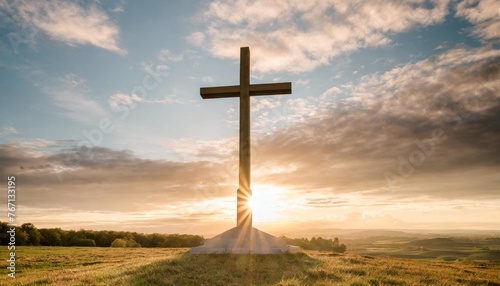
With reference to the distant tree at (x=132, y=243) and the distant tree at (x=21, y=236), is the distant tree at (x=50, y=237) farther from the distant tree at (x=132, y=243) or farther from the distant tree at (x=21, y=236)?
the distant tree at (x=132, y=243)

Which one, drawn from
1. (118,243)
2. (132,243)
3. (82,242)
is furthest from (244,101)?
(82,242)

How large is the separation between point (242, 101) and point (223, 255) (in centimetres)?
699

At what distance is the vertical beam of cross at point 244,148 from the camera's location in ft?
48.4

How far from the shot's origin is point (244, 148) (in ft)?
50.8

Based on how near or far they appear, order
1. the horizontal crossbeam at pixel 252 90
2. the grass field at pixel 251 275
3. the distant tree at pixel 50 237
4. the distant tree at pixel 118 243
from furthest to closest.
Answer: the distant tree at pixel 118 243 < the distant tree at pixel 50 237 < the horizontal crossbeam at pixel 252 90 < the grass field at pixel 251 275

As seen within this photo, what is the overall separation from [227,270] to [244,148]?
6.36 metres

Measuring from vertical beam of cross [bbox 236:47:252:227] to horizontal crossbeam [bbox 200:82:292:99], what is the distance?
A: 13.1 inches

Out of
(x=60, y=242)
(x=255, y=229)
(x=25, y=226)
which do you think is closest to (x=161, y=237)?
(x=60, y=242)

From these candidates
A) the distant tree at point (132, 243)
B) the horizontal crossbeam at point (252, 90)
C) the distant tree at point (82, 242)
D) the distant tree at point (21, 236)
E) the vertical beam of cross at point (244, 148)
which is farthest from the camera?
the distant tree at point (132, 243)

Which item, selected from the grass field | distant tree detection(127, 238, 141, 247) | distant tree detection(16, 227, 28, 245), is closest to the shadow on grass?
the grass field

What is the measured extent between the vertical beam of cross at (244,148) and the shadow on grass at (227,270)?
2305 millimetres

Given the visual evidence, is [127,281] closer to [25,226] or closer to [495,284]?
[495,284]

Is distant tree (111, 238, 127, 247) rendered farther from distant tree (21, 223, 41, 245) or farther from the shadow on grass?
the shadow on grass

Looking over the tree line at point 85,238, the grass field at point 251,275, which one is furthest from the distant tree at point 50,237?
the grass field at point 251,275
